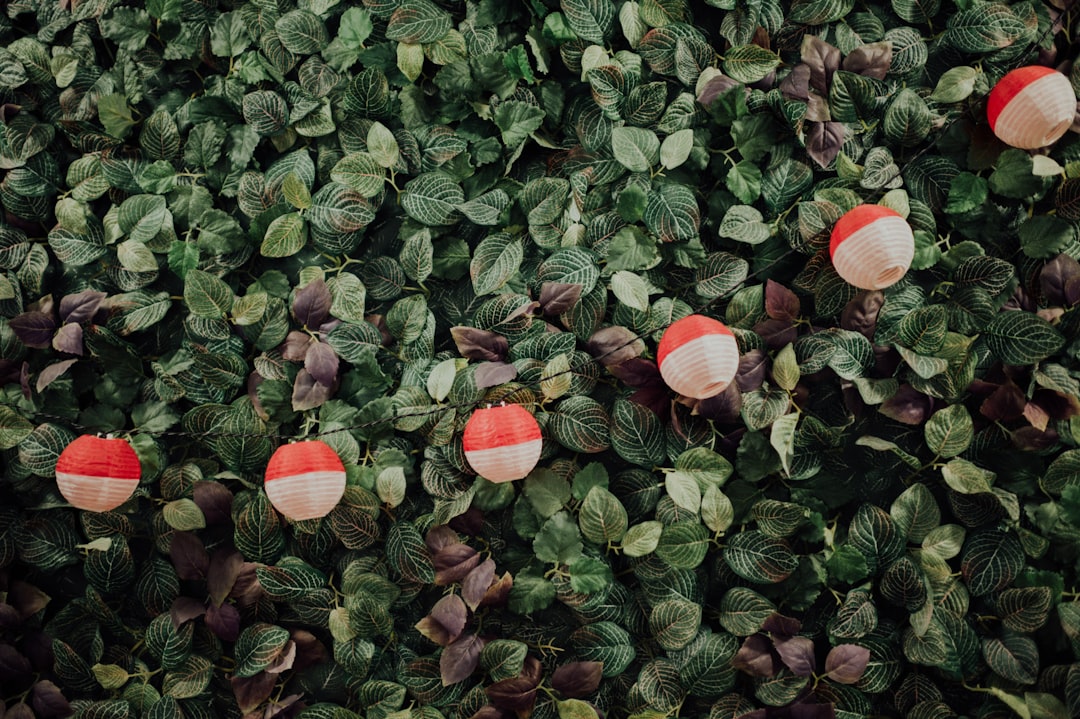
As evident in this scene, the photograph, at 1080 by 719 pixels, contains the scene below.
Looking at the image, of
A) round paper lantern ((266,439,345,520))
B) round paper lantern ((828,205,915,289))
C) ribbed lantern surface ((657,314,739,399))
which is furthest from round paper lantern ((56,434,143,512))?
round paper lantern ((828,205,915,289))

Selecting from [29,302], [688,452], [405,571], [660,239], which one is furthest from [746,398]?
[29,302]

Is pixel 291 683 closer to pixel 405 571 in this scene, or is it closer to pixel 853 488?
pixel 405 571

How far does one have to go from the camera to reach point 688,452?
113cm

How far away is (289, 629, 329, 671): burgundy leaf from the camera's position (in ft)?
3.95

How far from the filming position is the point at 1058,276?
1.09m

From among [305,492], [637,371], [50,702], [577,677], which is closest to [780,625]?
[577,677]

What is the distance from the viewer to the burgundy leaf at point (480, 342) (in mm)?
1156

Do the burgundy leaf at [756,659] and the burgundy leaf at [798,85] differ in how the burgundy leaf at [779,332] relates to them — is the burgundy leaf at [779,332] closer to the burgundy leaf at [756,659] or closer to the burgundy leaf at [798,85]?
the burgundy leaf at [798,85]

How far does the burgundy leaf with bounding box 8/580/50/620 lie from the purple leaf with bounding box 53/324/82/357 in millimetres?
381

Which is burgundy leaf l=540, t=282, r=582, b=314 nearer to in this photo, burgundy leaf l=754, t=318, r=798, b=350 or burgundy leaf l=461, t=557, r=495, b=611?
burgundy leaf l=754, t=318, r=798, b=350

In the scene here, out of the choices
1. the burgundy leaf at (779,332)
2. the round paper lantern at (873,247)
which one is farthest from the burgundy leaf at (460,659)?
the round paper lantern at (873,247)

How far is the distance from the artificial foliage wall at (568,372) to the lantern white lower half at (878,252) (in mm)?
93

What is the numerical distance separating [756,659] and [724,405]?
348 mm

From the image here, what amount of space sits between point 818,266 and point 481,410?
495 mm
